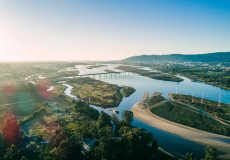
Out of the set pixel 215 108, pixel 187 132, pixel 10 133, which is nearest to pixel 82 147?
pixel 10 133

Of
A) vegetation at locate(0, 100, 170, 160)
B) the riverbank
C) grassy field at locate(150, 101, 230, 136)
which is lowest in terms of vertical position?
the riverbank

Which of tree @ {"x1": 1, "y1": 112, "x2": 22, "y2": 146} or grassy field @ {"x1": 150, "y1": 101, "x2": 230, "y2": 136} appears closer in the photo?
tree @ {"x1": 1, "y1": 112, "x2": 22, "y2": 146}

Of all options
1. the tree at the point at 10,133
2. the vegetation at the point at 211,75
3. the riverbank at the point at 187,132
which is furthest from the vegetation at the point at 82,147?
the vegetation at the point at 211,75

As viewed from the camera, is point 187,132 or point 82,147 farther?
point 187,132

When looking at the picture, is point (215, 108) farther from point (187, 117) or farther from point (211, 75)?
point (211, 75)

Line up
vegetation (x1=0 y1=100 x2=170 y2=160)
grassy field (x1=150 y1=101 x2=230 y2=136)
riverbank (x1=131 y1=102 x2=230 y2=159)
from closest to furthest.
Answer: vegetation (x1=0 y1=100 x2=170 y2=160) → riverbank (x1=131 y1=102 x2=230 y2=159) → grassy field (x1=150 y1=101 x2=230 y2=136)

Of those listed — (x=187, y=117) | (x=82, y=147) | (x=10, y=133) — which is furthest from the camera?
(x=187, y=117)

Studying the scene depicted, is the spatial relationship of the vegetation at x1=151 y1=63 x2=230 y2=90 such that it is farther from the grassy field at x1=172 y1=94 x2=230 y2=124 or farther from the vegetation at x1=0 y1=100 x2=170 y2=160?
the vegetation at x1=0 y1=100 x2=170 y2=160

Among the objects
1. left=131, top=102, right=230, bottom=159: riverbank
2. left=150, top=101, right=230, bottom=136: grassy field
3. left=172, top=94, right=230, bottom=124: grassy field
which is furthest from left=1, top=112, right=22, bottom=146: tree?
left=172, top=94, right=230, bottom=124: grassy field
